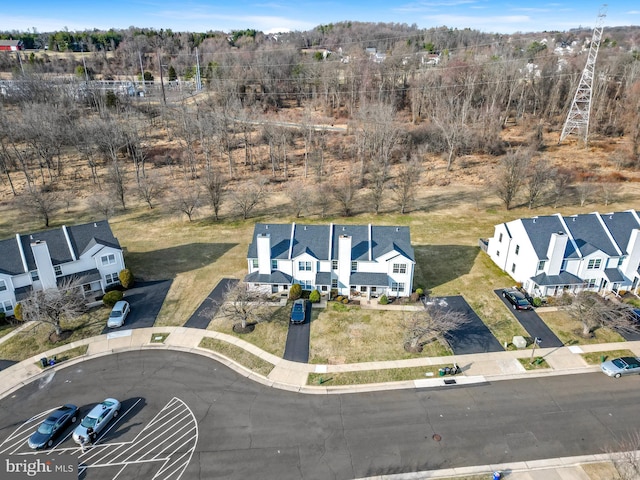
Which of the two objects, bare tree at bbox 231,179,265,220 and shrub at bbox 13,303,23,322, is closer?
shrub at bbox 13,303,23,322

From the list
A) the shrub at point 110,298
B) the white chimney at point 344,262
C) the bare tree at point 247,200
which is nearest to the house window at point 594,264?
the white chimney at point 344,262

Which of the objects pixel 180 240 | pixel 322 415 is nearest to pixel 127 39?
pixel 180 240

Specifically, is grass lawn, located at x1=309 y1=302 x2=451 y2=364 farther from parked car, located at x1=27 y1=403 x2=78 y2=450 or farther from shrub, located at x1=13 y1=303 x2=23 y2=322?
shrub, located at x1=13 y1=303 x2=23 y2=322

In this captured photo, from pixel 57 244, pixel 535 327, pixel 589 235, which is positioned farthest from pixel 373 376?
pixel 57 244

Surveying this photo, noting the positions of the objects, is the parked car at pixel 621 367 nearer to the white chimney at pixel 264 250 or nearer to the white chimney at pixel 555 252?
the white chimney at pixel 555 252

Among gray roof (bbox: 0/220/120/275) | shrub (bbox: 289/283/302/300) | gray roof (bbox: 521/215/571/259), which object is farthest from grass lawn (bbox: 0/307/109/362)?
gray roof (bbox: 521/215/571/259)

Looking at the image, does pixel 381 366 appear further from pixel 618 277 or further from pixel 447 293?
pixel 618 277
